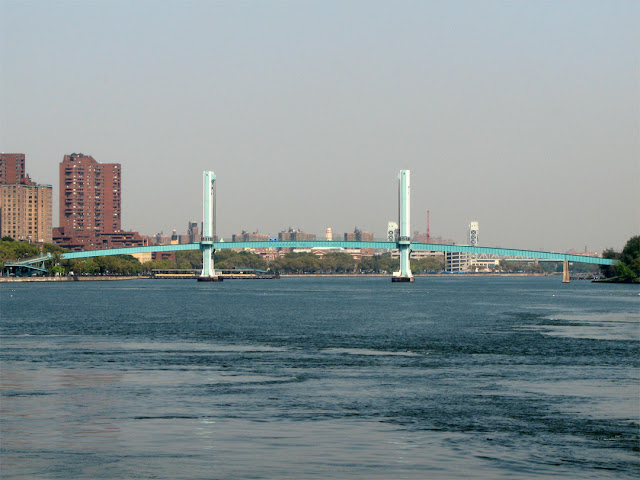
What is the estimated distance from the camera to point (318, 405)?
24.6 meters

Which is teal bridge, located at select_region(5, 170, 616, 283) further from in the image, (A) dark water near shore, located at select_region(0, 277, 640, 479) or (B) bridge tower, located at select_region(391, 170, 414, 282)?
(A) dark water near shore, located at select_region(0, 277, 640, 479)

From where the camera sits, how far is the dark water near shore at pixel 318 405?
59.1 ft

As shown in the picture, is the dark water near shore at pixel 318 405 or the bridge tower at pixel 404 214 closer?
the dark water near shore at pixel 318 405

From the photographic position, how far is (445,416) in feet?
76.3

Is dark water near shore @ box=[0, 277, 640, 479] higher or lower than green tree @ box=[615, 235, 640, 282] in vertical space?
lower

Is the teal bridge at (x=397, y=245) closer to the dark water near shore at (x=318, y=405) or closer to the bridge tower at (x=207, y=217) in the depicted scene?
the bridge tower at (x=207, y=217)

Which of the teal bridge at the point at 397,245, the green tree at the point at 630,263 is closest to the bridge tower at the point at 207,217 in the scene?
the teal bridge at the point at 397,245

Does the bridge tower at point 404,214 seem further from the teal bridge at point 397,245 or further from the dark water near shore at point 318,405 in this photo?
the dark water near shore at point 318,405

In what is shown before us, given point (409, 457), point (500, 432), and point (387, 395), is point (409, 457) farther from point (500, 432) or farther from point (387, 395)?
point (387, 395)

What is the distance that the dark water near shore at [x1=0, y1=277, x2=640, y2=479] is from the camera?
59.1 feet

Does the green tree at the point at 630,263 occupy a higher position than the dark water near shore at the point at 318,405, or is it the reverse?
the green tree at the point at 630,263

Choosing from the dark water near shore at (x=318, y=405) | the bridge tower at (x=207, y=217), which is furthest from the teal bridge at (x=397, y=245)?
the dark water near shore at (x=318, y=405)

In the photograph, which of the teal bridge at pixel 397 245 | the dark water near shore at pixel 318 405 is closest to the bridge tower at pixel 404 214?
the teal bridge at pixel 397 245

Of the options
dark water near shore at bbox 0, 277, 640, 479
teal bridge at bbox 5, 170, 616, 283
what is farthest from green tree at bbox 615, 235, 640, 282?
dark water near shore at bbox 0, 277, 640, 479
